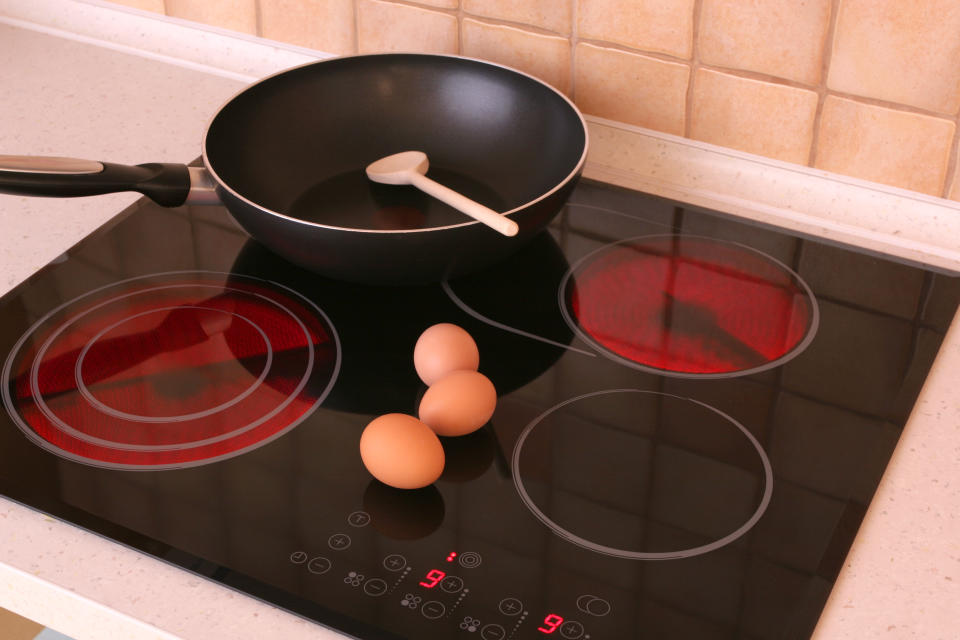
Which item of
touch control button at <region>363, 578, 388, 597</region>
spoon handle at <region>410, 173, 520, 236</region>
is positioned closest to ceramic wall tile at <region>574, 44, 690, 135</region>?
spoon handle at <region>410, 173, 520, 236</region>

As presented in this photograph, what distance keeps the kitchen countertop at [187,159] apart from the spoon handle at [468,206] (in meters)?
0.21

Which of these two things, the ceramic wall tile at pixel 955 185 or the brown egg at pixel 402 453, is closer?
the brown egg at pixel 402 453

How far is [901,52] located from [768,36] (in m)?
0.12

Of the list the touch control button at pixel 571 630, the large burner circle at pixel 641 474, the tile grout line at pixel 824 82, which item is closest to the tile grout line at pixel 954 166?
Answer: the tile grout line at pixel 824 82

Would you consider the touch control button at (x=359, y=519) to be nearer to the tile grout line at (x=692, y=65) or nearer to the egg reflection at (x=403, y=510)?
the egg reflection at (x=403, y=510)

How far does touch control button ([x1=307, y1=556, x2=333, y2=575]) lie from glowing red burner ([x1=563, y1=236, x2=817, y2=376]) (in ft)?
0.98

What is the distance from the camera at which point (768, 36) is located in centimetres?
93

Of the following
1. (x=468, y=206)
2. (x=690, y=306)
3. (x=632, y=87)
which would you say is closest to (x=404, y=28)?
(x=632, y=87)

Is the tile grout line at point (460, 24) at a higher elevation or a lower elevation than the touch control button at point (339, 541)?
higher

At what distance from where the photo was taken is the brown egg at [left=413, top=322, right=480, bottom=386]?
75 cm

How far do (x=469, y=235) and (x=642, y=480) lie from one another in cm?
24

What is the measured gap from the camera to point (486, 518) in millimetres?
664

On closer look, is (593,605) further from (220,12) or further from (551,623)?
(220,12)

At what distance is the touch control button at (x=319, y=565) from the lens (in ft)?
2.06
